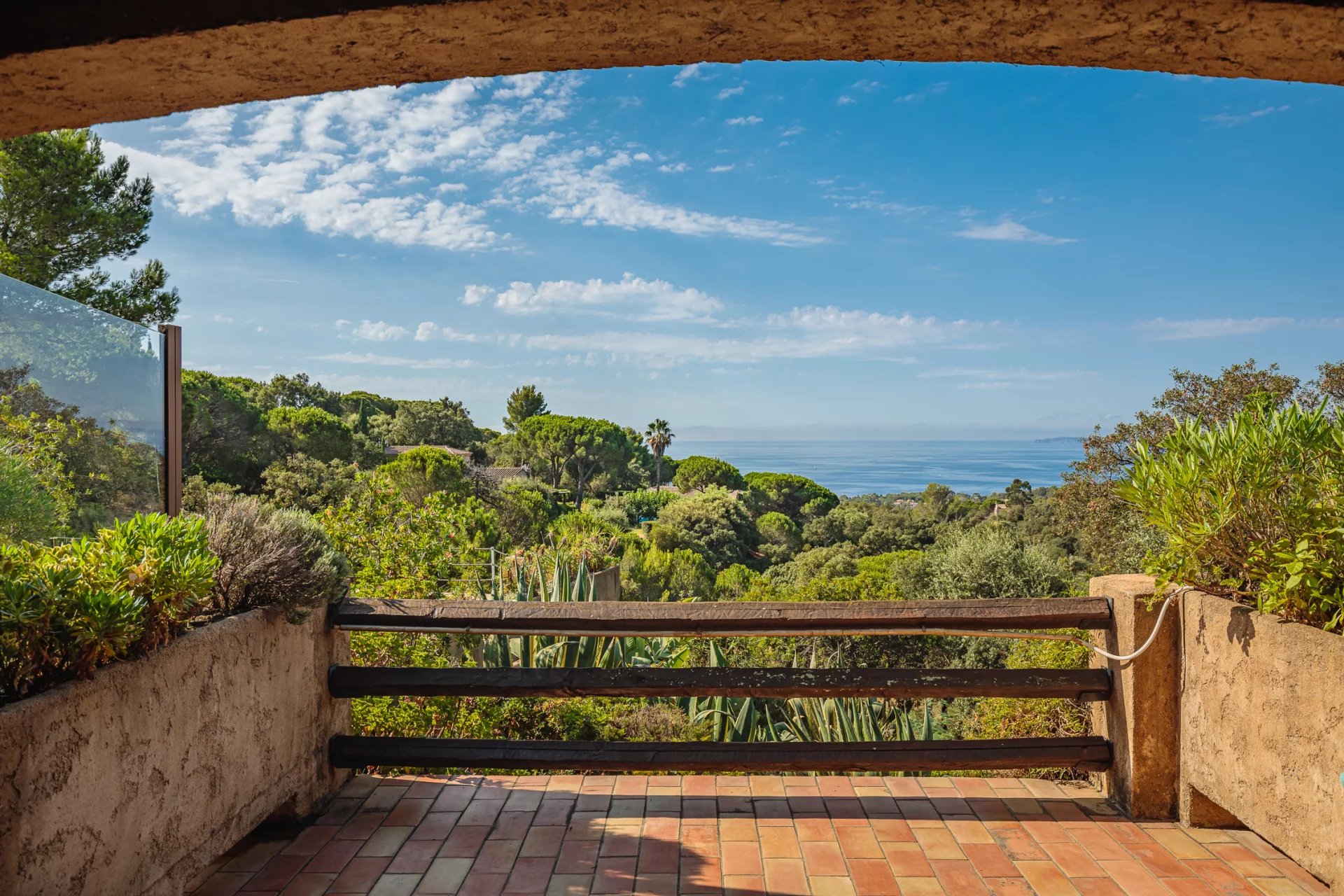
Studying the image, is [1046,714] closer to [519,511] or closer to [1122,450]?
[1122,450]

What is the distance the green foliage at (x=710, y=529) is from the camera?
2927cm

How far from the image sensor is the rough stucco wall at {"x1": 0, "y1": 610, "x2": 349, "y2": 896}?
1.66 m

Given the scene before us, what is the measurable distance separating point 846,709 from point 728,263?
240ft

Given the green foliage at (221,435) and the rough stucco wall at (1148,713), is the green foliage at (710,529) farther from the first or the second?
the rough stucco wall at (1148,713)

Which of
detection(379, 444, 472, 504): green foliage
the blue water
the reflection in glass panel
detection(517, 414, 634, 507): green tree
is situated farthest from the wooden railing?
detection(517, 414, 634, 507): green tree

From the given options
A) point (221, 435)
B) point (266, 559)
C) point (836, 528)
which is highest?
point (221, 435)

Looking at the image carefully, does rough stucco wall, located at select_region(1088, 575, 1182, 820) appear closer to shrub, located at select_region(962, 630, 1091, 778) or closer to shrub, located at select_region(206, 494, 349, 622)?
shrub, located at select_region(962, 630, 1091, 778)

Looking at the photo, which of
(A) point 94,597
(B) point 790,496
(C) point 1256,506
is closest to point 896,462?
(B) point 790,496

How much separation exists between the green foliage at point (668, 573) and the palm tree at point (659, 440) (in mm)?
20345

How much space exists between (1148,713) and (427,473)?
78.9ft

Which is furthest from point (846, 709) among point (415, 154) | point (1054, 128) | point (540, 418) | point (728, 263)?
point (728, 263)

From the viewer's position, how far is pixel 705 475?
138ft

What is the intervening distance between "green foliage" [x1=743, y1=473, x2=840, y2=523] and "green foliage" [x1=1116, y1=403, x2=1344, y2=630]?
35.4m

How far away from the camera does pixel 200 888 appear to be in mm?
2361
